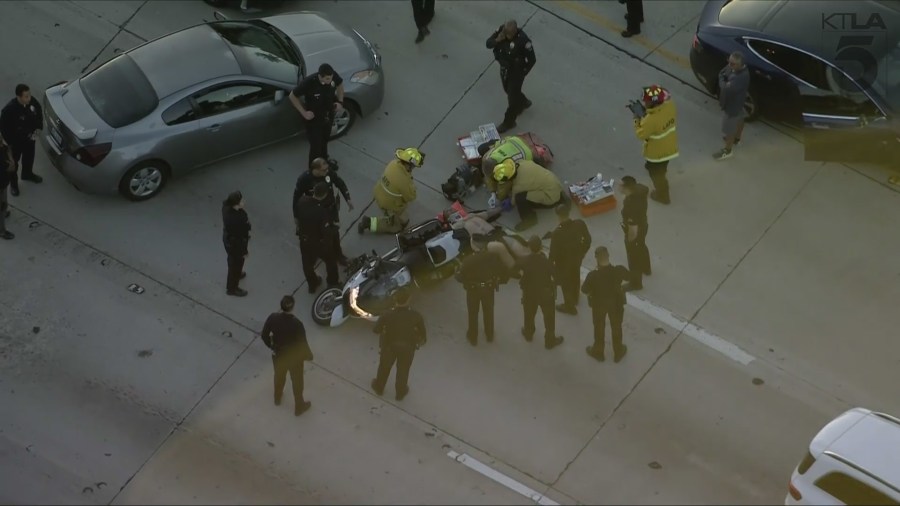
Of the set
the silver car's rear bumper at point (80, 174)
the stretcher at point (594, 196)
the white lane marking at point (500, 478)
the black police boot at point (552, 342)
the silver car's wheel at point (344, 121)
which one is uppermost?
the silver car's rear bumper at point (80, 174)

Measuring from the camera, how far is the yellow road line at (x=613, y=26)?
1590cm

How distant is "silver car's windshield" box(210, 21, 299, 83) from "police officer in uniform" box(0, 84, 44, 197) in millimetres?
2419

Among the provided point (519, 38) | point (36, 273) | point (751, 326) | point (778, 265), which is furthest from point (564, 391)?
point (36, 273)

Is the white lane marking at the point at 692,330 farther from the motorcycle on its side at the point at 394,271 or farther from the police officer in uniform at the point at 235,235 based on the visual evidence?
the police officer in uniform at the point at 235,235

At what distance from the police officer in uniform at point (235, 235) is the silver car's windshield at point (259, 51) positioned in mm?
2295

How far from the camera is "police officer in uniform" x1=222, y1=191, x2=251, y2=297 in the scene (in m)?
12.0

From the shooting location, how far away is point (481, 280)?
12008 mm

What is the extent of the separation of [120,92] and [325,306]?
361 centimetres

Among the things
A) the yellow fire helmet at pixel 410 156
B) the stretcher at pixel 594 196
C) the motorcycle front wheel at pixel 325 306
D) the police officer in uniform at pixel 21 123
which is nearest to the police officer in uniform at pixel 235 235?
the motorcycle front wheel at pixel 325 306

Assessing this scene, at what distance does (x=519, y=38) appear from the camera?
14.1 meters

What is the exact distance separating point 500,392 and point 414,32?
609 cm

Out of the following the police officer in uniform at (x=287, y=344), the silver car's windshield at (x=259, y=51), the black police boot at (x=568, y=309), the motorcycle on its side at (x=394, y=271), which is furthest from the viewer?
the silver car's windshield at (x=259, y=51)

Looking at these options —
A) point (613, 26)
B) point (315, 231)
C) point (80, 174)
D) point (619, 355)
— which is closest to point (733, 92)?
point (613, 26)

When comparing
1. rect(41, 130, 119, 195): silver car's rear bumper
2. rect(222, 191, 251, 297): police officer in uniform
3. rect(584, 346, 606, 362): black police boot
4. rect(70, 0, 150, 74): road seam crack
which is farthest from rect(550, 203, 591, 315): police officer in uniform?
rect(70, 0, 150, 74): road seam crack
